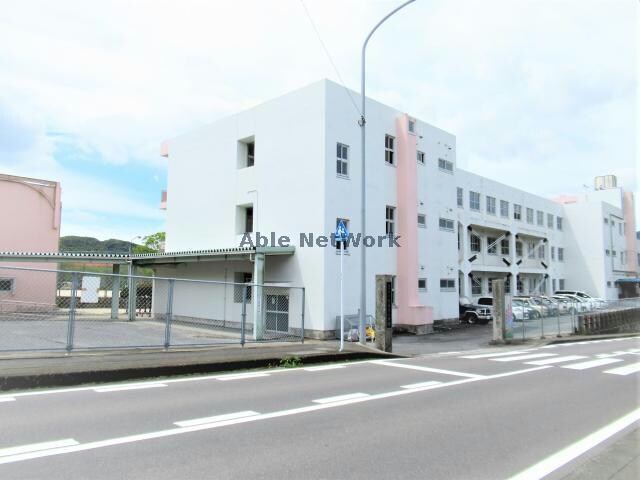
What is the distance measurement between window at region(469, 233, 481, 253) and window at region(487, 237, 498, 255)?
4.50 ft

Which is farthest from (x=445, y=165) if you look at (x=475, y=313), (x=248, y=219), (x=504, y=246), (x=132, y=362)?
(x=132, y=362)

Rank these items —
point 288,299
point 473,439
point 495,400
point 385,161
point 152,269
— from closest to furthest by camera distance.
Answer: point 473,439, point 495,400, point 288,299, point 385,161, point 152,269

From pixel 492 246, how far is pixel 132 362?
1455 inches

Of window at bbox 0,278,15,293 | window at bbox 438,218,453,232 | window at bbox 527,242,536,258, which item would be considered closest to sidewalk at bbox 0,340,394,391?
window at bbox 438,218,453,232

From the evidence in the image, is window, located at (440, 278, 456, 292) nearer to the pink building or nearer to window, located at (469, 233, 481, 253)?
window, located at (469, 233, 481, 253)

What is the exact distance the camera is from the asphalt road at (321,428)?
4.65 metres

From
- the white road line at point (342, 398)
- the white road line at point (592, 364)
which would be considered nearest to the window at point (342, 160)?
the white road line at point (592, 364)

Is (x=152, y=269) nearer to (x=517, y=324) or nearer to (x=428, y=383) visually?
(x=517, y=324)

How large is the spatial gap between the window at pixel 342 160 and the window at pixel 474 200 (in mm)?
19166

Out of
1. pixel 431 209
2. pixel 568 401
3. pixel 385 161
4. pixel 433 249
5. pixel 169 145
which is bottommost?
pixel 568 401

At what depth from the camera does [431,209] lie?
86.0 ft

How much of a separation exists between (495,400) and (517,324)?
15.3m

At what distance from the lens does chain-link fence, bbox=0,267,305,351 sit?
12305 millimetres

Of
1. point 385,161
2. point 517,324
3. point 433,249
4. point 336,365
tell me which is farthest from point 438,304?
point 336,365
